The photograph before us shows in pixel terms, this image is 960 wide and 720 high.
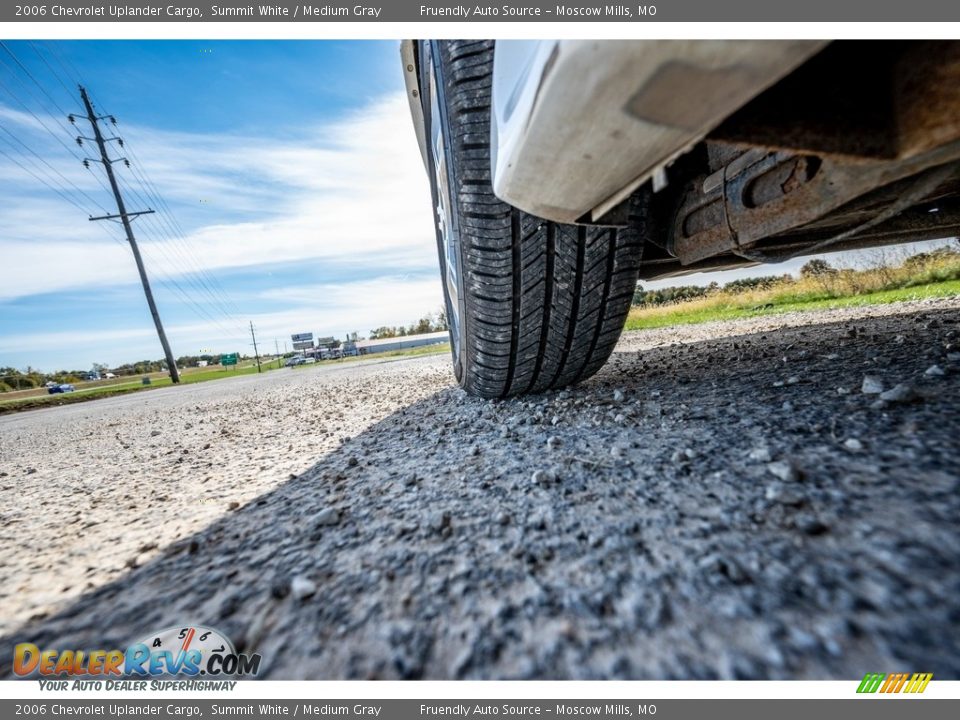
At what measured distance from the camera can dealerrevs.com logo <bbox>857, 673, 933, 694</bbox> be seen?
16.8 inches

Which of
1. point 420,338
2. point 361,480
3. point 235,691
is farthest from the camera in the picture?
point 420,338

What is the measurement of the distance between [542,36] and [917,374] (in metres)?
1.50

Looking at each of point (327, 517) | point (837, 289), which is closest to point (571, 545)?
Answer: point (327, 517)

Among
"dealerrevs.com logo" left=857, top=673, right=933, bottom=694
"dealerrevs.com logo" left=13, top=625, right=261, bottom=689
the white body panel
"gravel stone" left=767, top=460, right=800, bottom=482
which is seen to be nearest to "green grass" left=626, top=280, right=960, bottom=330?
"gravel stone" left=767, top=460, right=800, bottom=482

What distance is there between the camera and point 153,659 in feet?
1.95

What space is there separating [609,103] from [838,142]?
0.37 metres

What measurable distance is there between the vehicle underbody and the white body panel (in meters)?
0.09
